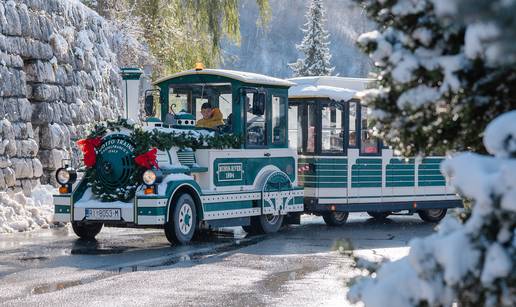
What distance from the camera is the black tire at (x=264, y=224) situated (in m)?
15.3

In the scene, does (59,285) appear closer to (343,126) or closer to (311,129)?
(311,129)

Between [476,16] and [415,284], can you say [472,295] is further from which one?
[476,16]

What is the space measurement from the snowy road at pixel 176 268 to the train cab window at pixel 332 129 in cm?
172

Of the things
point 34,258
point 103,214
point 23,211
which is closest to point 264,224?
point 103,214

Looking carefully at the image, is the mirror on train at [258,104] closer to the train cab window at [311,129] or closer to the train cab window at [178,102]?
the train cab window at [178,102]

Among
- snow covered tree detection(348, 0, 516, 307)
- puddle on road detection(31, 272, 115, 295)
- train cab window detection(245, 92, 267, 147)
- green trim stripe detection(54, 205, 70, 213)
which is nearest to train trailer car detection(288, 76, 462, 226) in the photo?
train cab window detection(245, 92, 267, 147)

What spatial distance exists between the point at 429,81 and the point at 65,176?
10.2 metres

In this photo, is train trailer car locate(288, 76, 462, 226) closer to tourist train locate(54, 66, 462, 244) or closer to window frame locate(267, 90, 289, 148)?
tourist train locate(54, 66, 462, 244)

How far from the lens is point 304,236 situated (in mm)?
14867

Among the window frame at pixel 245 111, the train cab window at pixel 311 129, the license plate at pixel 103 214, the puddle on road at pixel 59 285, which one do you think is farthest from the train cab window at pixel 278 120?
the puddle on road at pixel 59 285

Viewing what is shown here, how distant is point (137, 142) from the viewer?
13148 millimetres

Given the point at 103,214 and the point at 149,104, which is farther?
the point at 149,104

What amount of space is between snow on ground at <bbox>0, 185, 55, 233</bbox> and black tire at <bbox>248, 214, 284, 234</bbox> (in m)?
3.32

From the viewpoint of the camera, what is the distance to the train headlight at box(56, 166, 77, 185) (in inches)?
538
